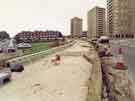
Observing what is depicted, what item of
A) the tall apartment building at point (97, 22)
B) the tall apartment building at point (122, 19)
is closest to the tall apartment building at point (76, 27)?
the tall apartment building at point (97, 22)

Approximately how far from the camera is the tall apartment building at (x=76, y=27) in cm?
17012

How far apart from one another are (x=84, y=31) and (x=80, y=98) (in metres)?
163

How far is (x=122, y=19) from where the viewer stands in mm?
89125

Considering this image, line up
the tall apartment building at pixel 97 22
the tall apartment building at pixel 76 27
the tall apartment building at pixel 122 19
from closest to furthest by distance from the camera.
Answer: the tall apartment building at pixel 122 19 < the tall apartment building at pixel 97 22 < the tall apartment building at pixel 76 27

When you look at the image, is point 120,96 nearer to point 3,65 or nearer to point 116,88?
point 116,88

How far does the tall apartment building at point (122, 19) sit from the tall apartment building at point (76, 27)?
76.6 metres

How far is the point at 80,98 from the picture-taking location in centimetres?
729

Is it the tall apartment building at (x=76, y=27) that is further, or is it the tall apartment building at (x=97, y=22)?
the tall apartment building at (x=76, y=27)

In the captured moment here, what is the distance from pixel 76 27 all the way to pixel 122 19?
3301 inches

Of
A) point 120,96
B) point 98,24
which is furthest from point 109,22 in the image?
point 120,96

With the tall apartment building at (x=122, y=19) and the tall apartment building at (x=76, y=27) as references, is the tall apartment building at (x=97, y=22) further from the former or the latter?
the tall apartment building at (x=76, y=27)

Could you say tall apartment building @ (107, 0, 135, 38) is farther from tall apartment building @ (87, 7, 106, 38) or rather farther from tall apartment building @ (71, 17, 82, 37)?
tall apartment building @ (71, 17, 82, 37)

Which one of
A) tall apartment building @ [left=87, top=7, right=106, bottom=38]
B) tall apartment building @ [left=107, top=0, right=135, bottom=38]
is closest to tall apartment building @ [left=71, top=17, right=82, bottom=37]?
tall apartment building @ [left=87, top=7, right=106, bottom=38]

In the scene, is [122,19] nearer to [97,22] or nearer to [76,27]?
[97,22]
